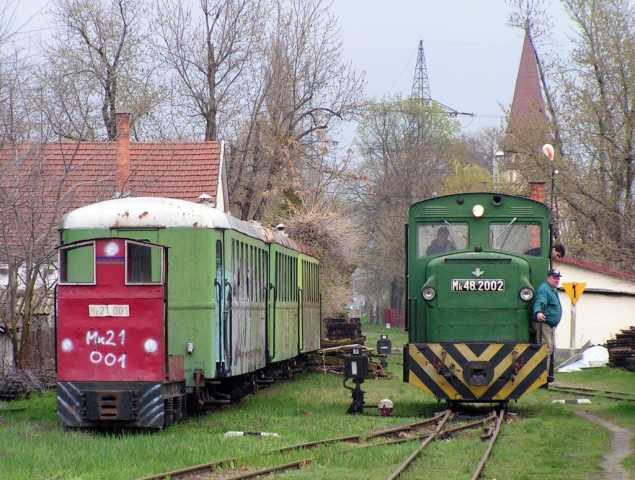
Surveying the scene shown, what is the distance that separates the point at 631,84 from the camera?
39844mm

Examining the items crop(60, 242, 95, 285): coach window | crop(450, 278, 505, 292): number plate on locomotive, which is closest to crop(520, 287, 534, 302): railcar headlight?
crop(450, 278, 505, 292): number plate on locomotive

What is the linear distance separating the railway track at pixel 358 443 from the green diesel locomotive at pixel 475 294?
23.9 inches

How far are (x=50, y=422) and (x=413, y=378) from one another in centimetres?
493

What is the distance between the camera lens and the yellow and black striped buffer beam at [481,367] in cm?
1638

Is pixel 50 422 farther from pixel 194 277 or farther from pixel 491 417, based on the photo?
pixel 491 417

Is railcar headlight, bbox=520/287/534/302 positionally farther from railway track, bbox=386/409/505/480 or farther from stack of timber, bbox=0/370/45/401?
stack of timber, bbox=0/370/45/401

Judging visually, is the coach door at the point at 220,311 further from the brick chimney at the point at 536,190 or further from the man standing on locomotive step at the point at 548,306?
the brick chimney at the point at 536,190

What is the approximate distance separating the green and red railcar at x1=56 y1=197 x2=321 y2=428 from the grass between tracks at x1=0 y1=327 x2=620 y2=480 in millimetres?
441

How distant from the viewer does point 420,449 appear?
504 inches

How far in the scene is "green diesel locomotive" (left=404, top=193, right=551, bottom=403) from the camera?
53.9 ft

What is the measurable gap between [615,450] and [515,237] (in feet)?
13.9

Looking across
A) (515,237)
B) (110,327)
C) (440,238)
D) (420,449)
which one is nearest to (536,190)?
(515,237)

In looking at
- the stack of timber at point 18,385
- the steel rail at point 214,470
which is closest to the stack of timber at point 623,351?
the stack of timber at point 18,385

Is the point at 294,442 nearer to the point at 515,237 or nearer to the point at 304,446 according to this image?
the point at 304,446
